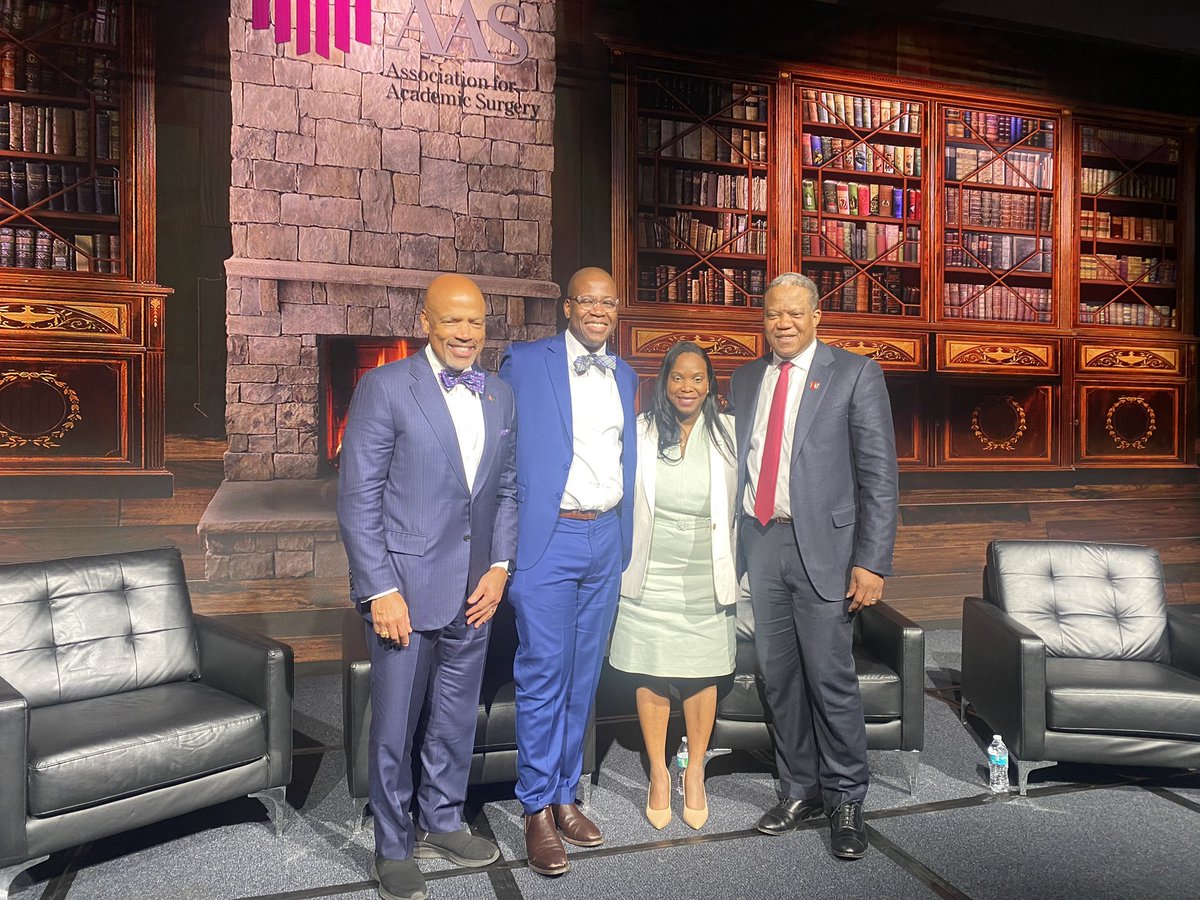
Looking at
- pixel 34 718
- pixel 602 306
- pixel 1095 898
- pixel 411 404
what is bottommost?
pixel 1095 898

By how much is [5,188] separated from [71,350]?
0.82m

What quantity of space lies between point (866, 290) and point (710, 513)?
390 centimetres

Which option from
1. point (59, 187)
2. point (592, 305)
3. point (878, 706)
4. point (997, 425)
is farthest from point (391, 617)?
point (997, 425)

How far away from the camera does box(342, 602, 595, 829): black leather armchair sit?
2686 mm

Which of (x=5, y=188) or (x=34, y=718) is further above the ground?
(x=5, y=188)

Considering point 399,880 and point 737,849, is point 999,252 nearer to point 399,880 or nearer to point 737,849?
point 737,849

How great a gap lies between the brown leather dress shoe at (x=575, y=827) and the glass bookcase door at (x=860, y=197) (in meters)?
4.21

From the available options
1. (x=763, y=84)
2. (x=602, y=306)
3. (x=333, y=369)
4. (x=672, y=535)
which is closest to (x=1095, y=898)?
(x=672, y=535)

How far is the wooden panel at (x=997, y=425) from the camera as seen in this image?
6.24 metres

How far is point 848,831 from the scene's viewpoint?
2.60m

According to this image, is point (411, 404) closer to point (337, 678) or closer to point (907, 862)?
point (907, 862)

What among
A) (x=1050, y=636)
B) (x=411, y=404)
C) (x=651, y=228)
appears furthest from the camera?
(x=651, y=228)

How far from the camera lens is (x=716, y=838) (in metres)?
2.69

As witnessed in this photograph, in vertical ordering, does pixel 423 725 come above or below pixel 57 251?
below
